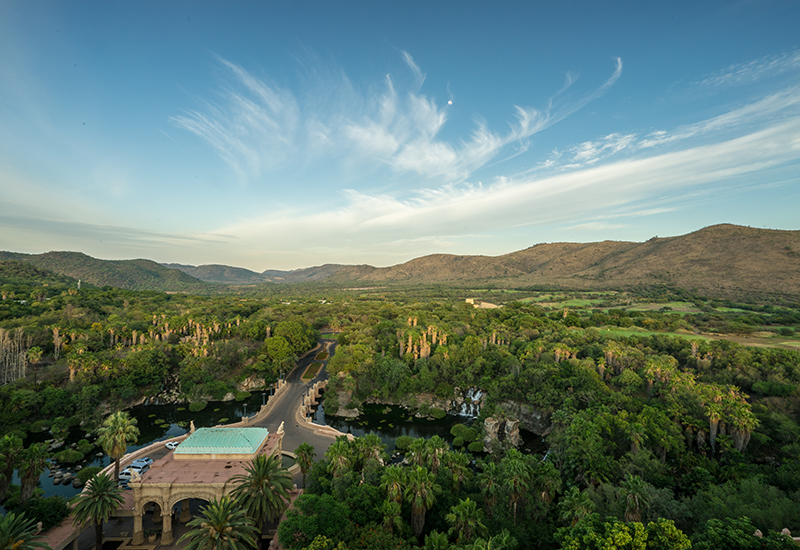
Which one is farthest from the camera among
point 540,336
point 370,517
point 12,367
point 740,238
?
point 740,238

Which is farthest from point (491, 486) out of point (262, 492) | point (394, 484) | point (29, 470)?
point (29, 470)

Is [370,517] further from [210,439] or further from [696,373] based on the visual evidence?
[696,373]

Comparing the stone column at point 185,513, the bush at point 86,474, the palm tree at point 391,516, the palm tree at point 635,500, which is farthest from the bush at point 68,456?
the palm tree at point 635,500

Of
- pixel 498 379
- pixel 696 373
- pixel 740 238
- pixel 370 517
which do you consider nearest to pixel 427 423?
pixel 498 379

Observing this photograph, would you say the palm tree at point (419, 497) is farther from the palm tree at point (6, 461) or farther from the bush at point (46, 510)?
the palm tree at point (6, 461)

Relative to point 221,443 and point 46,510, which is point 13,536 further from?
point 221,443

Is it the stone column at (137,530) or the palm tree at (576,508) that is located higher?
the palm tree at (576,508)
